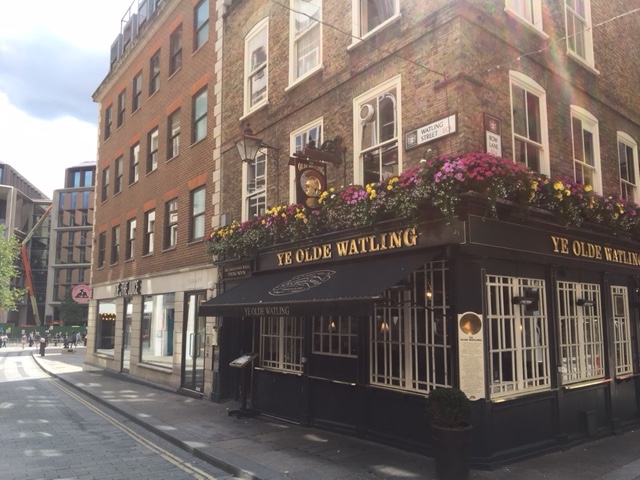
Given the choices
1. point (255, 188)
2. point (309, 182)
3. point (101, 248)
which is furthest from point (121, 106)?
point (309, 182)

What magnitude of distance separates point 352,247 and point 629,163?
286 inches

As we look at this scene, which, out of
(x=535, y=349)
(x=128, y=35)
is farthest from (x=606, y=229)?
(x=128, y=35)

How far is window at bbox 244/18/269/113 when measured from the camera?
1271 cm

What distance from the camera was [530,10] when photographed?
9.37 metres

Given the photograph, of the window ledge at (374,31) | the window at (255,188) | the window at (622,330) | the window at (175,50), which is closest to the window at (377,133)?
the window ledge at (374,31)

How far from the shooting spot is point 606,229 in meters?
9.34

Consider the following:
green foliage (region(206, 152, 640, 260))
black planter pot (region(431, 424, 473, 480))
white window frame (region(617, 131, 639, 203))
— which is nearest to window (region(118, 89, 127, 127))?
green foliage (region(206, 152, 640, 260))

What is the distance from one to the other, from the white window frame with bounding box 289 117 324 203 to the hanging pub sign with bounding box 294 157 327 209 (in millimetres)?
1041

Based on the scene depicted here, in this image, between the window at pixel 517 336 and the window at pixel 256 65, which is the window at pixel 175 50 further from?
the window at pixel 517 336

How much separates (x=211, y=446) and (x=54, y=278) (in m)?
87.3

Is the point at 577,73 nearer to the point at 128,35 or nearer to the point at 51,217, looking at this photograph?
the point at 128,35

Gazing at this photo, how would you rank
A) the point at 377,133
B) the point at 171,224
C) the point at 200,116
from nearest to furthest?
the point at 377,133
the point at 200,116
the point at 171,224

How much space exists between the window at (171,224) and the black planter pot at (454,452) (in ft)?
39.2

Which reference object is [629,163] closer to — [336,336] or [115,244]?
[336,336]
